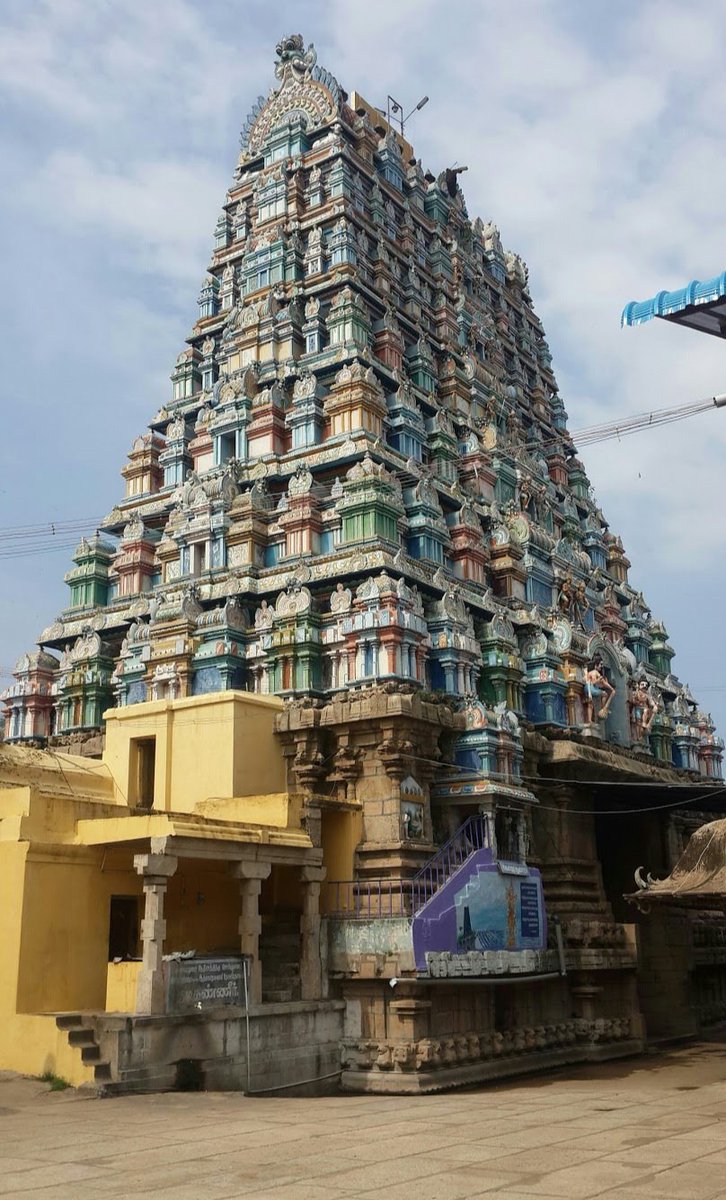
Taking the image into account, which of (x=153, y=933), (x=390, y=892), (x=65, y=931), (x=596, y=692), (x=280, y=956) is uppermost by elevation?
(x=596, y=692)

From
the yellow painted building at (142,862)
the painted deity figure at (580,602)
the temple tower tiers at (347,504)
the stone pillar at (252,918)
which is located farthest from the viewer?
the painted deity figure at (580,602)

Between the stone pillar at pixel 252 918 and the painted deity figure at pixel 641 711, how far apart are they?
689 inches

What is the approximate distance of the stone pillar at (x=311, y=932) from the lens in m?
22.4

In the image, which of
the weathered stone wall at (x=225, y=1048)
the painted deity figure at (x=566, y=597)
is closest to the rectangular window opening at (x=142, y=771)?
the weathered stone wall at (x=225, y=1048)

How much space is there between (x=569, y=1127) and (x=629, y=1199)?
5.45 metres

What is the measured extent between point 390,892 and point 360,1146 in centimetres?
1040

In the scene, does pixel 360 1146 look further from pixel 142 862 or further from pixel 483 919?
pixel 483 919

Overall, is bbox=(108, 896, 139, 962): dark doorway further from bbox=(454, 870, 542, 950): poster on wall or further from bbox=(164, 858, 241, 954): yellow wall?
bbox=(454, 870, 542, 950): poster on wall

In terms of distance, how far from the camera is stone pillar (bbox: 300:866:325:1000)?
22.4 metres

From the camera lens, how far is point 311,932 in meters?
22.6

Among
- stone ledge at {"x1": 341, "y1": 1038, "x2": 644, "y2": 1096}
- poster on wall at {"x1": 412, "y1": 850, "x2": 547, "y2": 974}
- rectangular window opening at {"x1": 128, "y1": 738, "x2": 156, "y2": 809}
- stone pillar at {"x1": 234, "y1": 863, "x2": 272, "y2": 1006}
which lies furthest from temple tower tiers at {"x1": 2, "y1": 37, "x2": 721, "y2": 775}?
stone ledge at {"x1": 341, "y1": 1038, "x2": 644, "y2": 1096}

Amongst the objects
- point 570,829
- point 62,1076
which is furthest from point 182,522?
point 62,1076

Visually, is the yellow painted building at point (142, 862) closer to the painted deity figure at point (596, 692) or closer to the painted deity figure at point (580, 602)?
the painted deity figure at point (596, 692)

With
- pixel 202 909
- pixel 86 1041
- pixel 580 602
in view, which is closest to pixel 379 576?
pixel 202 909
